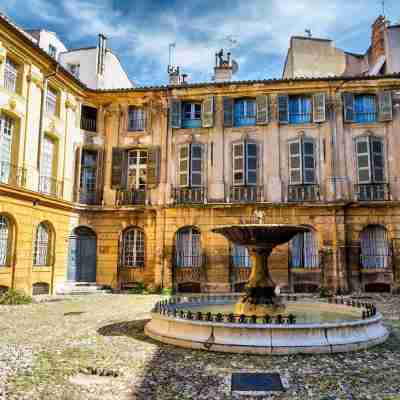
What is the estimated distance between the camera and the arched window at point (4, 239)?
47.8 feet

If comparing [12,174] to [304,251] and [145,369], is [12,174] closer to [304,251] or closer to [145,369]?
[145,369]

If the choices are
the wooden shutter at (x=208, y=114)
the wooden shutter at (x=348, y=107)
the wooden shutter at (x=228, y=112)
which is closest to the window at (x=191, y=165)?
the wooden shutter at (x=208, y=114)

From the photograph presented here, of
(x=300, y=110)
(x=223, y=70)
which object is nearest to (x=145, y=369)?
(x=300, y=110)

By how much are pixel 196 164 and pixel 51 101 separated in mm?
6857

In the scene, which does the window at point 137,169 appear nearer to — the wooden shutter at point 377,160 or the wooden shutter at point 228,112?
the wooden shutter at point 228,112

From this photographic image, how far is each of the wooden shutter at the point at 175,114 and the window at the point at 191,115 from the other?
0.38 meters

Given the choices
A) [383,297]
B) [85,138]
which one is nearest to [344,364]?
[383,297]

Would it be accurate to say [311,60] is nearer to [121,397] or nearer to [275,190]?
[275,190]

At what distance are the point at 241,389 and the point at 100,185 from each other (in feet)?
51.1

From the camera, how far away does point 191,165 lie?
61.9 ft

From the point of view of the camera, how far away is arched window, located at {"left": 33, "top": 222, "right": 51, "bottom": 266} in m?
16.4

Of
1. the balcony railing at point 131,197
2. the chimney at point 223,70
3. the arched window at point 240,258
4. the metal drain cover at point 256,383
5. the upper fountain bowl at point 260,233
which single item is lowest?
the metal drain cover at point 256,383

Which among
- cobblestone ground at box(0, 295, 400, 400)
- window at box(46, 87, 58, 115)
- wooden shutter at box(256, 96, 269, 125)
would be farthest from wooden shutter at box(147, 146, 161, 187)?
cobblestone ground at box(0, 295, 400, 400)

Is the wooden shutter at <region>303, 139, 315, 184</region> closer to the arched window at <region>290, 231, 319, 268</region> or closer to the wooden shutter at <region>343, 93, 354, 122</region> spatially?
the wooden shutter at <region>343, 93, 354, 122</region>
